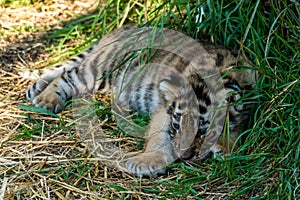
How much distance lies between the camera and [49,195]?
3648mm

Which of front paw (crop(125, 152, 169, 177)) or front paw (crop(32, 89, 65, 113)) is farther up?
front paw (crop(32, 89, 65, 113))

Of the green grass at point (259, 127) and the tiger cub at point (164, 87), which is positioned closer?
the green grass at point (259, 127)

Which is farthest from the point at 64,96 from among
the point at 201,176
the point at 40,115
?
the point at 201,176

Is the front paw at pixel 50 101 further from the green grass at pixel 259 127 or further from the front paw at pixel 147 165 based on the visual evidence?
the front paw at pixel 147 165

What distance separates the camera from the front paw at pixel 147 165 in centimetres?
388

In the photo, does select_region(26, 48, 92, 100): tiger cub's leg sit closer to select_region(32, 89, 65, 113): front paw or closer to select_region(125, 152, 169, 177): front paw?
select_region(32, 89, 65, 113): front paw

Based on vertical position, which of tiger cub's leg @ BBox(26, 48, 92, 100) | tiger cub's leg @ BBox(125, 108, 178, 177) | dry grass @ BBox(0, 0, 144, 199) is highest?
tiger cub's leg @ BBox(26, 48, 92, 100)

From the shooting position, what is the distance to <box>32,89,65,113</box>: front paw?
4617 millimetres

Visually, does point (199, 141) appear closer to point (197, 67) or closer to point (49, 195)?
point (197, 67)

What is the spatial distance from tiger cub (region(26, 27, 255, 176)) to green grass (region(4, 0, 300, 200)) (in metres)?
0.13

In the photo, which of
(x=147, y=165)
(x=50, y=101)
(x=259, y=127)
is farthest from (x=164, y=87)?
(x=50, y=101)

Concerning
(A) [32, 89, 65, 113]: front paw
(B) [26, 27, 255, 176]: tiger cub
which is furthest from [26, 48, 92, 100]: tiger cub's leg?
(A) [32, 89, 65, 113]: front paw

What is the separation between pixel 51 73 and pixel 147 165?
168cm

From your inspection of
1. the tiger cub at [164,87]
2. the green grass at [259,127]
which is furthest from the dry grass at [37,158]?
the tiger cub at [164,87]
